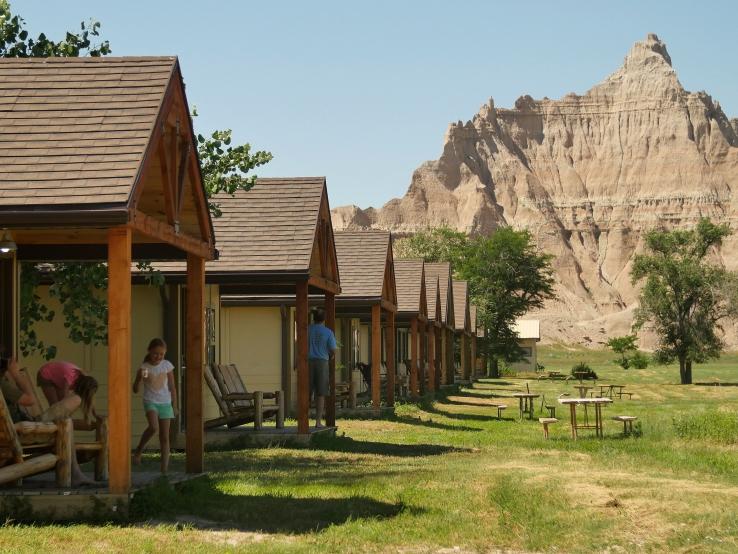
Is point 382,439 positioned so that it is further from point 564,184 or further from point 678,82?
point 678,82

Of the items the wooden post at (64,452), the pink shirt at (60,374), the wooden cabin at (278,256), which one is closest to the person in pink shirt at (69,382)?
the pink shirt at (60,374)

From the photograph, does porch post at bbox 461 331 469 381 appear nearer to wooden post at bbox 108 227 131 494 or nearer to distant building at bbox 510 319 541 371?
distant building at bbox 510 319 541 371

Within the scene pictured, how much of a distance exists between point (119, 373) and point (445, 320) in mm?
34804

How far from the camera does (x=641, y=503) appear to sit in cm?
1098

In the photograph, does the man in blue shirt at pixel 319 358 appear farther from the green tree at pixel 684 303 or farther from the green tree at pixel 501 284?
the green tree at pixel 501 284

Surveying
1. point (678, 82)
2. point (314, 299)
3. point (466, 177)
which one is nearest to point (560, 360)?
point (466, 177)

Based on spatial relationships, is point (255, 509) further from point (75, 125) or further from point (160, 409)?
point (75, 125)

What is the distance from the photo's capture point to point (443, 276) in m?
46.3

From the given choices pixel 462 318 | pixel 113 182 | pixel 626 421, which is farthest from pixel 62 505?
pixel 462 318

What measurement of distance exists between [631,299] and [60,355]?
5748 inches

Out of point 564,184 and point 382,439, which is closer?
point 382,439

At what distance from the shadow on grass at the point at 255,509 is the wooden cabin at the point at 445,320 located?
30.3 metres

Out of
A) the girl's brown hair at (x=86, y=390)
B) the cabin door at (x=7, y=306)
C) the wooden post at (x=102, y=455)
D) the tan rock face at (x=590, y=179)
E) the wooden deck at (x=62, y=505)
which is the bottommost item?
the wooden deck at (x=62, y=505)

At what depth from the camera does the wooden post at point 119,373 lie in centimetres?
995
